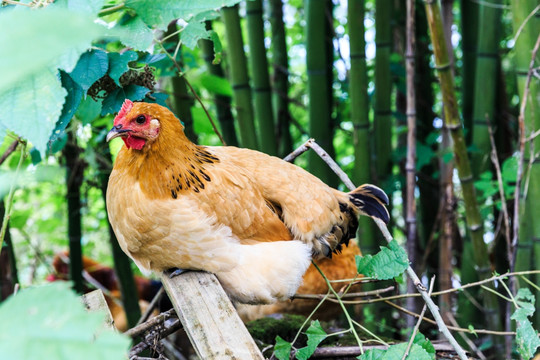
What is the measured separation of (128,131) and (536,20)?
138cm

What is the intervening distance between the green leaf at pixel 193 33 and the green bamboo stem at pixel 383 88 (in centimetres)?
131

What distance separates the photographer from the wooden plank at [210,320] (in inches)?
37.1

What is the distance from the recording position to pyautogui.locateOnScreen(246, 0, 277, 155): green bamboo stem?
2.23 meters

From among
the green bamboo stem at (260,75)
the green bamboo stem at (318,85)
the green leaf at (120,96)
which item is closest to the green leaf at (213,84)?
the green bamboo stem at (260,75)

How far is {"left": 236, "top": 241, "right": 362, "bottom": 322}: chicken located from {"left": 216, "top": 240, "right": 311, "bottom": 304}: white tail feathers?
578mm

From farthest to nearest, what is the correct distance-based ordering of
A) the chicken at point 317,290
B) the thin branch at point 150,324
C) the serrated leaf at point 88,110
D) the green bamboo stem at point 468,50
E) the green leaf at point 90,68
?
the green bamboo stem at point 468,50 → the chicken at point 317,290 → the serrated leaf at point 88,110 → the thin branch at point 150,324 → the green leaf at point 90,68

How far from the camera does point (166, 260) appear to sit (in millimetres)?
1261

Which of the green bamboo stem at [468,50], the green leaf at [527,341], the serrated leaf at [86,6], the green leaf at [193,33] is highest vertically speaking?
the serrated leaf at [86,6]

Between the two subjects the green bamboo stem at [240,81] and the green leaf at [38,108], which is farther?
the green bamboo stem at [240,81]

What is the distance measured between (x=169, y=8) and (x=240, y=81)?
Result: 55.6 inches

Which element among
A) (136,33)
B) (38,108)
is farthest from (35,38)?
(136,33)

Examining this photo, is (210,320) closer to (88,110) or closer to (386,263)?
(386,263)

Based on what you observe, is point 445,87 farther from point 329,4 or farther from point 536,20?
point 329,4

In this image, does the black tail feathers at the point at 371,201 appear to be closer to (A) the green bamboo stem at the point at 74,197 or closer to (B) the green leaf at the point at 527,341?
(B) the green leaf at the point at 527,341
